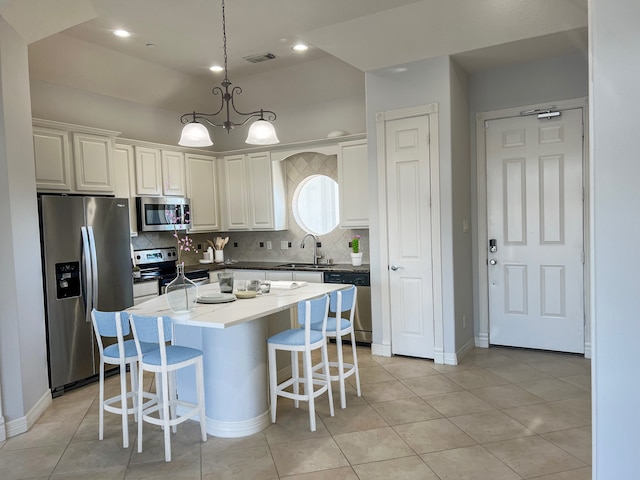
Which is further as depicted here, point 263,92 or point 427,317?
point 263,92

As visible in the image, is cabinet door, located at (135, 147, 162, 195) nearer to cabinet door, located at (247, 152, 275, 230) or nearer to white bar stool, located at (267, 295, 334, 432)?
cabinet door, located at (247, 152, 275, 230)

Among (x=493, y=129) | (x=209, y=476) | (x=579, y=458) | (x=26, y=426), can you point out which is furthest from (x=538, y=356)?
(x=26, y=426)

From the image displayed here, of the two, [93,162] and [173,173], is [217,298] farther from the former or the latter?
[173,173]

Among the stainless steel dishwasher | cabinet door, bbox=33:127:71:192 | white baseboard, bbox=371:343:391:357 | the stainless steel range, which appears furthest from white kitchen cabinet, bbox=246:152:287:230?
cabinet door, bbox=33:127:71:192

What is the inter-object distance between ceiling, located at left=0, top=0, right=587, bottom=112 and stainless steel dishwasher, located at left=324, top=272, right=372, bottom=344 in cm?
216

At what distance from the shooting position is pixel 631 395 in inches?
68.7

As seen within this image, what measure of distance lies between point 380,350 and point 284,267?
1578 millimetres

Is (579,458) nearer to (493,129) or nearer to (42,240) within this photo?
(493,129)

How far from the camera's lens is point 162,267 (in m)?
5.53

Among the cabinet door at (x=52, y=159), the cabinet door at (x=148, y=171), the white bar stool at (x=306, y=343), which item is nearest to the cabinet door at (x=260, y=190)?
the cabinet door at (x=148, y=171)

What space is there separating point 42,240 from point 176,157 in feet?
7.37

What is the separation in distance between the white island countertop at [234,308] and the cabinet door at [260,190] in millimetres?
2341

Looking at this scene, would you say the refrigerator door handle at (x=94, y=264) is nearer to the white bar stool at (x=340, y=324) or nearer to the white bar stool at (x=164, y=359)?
the white bar stool at (x=164, y=359)

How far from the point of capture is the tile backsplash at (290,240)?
577 centimetres
